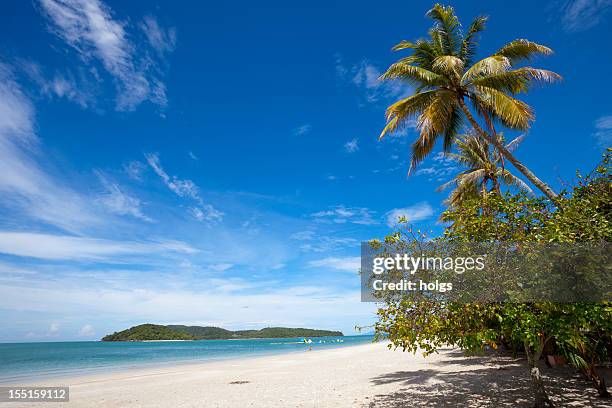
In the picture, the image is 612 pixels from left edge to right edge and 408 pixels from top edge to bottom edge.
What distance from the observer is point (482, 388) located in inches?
444

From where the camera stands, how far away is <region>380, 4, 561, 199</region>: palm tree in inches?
475

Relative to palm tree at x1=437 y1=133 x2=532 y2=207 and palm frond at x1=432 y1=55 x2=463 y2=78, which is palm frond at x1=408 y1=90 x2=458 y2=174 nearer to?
palm frond at x1=432 y1=55 x2=463 y2=78

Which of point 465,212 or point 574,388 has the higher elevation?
point 465,212

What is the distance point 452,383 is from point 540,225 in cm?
755

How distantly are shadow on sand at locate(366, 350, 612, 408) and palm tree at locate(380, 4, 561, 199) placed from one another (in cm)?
534

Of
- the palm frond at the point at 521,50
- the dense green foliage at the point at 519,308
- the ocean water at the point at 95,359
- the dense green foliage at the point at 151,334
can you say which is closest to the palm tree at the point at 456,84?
the palm frond at the point at 521,50

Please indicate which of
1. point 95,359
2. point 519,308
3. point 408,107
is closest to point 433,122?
point 408,107

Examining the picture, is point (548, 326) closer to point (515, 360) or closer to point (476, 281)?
point (476, 281)

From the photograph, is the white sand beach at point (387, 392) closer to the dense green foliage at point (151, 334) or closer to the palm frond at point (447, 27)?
the palm frond at point (447, 27)

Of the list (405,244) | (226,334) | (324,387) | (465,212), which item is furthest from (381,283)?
(226,334)

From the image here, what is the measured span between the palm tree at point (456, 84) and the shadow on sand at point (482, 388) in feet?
17.5

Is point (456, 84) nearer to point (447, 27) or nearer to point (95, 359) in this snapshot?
point (447, 27)

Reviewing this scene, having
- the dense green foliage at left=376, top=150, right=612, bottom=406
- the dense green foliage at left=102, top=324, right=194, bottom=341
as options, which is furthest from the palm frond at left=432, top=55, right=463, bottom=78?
the dense green foliage at left=102, top=324, right=194, bottom=341

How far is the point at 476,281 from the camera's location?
270 inches
